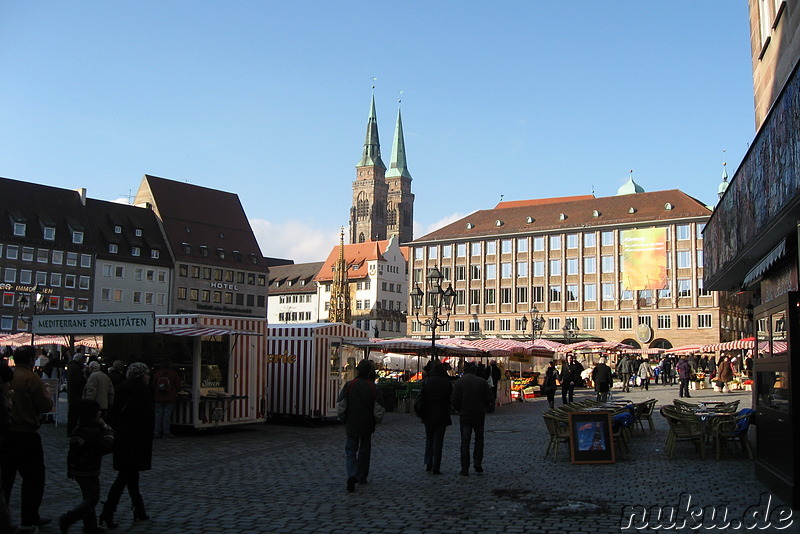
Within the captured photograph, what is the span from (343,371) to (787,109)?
55.6ft

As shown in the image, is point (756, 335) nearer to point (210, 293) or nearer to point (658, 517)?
point (658, 517)

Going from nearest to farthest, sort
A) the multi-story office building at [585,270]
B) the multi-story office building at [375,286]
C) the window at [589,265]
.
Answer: the multi-story office building at [585,270], the window at [589,265], the multi-story office building at [375,286]

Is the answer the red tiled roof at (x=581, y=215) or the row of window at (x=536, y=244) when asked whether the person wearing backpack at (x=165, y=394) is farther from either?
the row of window at (x=536, y=244)

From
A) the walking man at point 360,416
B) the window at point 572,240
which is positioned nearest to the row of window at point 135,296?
the window at point 572,240

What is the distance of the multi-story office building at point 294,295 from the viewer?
120 m

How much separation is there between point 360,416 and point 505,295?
269ft

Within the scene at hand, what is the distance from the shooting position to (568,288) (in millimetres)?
89188

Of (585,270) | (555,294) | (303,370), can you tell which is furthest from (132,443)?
(555,294)

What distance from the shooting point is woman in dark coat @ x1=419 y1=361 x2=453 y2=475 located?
13.1m

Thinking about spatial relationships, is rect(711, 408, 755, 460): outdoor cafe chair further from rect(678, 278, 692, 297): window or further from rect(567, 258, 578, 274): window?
rect(567, 258, 578, 274): window

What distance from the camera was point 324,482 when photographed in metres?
12.5

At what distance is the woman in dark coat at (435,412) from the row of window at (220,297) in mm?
78651

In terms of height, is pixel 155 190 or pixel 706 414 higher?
pixel 155 190

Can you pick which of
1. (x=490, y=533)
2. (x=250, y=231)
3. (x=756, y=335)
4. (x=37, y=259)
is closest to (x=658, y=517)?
(x=490, y=533)
